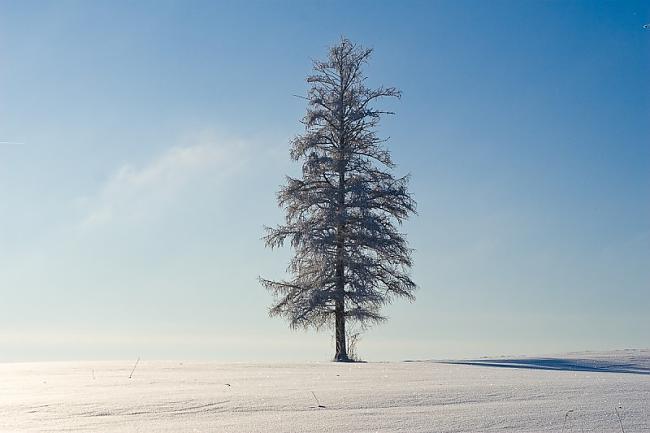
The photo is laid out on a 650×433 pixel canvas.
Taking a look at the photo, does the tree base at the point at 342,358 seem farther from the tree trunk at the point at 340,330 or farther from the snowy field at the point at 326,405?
the snowy field at the point at 326,405

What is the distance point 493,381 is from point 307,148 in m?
13.1

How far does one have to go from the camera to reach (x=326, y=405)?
8047mm

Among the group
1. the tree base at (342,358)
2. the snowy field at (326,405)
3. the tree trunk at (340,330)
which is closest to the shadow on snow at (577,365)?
the tree base at (342,358)


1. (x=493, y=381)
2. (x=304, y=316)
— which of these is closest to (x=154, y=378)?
(x=493, y=381)

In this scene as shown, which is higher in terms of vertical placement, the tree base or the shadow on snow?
the tree base

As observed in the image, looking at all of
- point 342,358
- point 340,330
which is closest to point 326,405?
point 342,358

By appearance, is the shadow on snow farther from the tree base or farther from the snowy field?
the snowy field

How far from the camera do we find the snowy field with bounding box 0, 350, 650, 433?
6977mm

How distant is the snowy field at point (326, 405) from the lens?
6977 mm

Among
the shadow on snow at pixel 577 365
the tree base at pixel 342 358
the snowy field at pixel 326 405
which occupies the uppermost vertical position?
the tree base at pixel 342 358

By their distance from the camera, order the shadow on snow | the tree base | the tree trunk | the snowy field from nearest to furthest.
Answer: the snowy field → the shadow on snow → the tree base → the tree trunk

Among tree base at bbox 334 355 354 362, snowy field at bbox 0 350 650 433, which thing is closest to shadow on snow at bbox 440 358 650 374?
tree base at bbox 334 355 354 362

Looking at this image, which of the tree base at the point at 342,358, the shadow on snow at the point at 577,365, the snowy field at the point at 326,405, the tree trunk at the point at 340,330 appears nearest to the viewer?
the snowy field at the point at 326,405

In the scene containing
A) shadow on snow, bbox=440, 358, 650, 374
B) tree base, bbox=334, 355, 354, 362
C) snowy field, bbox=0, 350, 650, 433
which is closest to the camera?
snowy field, bbox=0, 350, 650, 433
